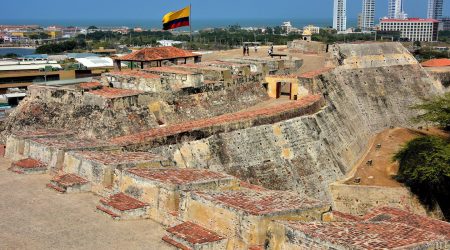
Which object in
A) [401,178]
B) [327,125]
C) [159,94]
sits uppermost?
[159,94]

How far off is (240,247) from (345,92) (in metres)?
21.8

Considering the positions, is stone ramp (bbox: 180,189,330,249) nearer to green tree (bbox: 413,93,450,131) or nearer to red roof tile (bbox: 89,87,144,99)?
red roof tile (bbox: 89,87,144,99)

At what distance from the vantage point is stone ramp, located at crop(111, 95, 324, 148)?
17.3 meters

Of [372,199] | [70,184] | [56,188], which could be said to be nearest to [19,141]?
[56,188]

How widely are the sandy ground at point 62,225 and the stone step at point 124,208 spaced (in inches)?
5.5

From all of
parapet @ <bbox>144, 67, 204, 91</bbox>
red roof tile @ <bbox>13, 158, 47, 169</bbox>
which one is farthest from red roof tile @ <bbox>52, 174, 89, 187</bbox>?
parapet @ <bbox>144, 67, 204, 91</bbox>

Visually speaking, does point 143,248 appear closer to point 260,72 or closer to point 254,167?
point 254,167

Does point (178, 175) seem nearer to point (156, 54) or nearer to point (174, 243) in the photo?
point (174, 243)

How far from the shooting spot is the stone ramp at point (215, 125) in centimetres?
1731

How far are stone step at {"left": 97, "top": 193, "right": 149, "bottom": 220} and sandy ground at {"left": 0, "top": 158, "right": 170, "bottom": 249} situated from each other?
0.14 meters

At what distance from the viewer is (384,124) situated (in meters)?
30.6

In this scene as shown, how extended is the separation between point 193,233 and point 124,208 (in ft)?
6.07

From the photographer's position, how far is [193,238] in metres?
9.82

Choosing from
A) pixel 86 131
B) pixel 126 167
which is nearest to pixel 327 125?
pixel 86 131
